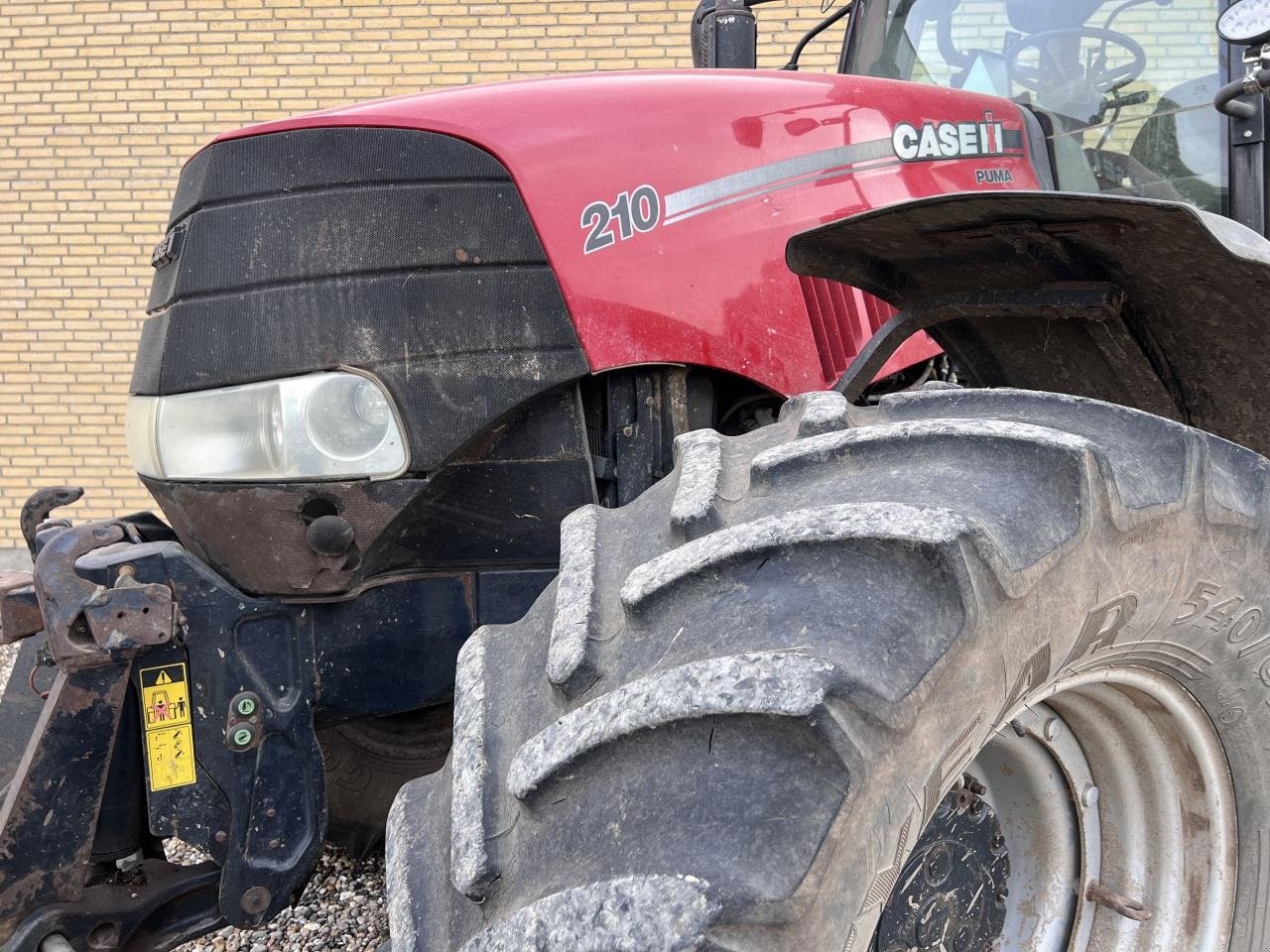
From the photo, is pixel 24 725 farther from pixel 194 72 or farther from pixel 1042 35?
pixel 194 72

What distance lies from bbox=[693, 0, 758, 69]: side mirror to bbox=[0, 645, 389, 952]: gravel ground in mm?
2045

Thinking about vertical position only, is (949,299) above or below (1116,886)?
above

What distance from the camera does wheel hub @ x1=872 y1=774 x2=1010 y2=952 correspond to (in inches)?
49.9

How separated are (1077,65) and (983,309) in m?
1.01

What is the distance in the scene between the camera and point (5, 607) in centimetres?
170

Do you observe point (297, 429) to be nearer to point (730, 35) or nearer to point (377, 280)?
point (377, 280)

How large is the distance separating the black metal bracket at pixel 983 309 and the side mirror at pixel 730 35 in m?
0.95

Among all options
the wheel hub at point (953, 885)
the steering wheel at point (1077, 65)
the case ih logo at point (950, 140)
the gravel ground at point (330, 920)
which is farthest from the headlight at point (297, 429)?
the steering wheel at point (1077, 65)

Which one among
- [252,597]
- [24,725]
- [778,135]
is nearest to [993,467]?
[778,135]

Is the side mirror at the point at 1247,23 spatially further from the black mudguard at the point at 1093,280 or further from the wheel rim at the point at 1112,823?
the wheel rim at the point at 1112,823

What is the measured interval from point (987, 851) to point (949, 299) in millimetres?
759

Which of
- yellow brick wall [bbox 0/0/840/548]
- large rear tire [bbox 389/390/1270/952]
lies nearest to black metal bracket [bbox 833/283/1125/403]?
large rear tire [bbox 389/390/1270/952]

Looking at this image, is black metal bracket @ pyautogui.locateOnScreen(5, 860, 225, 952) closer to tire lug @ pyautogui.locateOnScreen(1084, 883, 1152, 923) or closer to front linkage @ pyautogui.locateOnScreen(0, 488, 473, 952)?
front linkage @ pyautogui.locateOnScreen(0, 488, 473, 952)

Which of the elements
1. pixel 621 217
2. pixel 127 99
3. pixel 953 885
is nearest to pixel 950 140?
pixel 621 217
